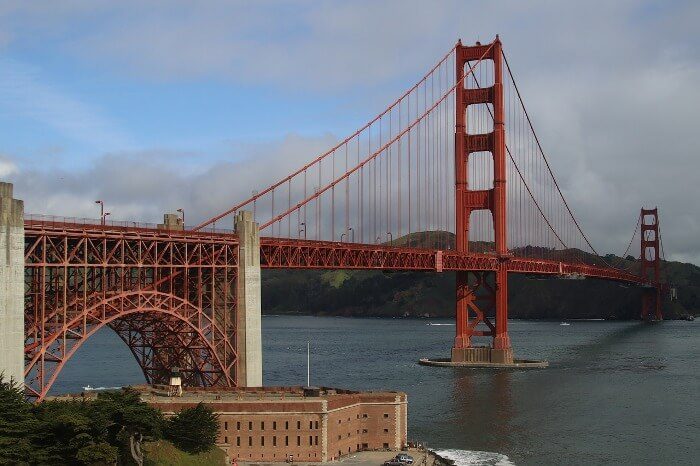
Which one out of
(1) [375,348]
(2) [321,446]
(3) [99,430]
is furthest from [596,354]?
(3) [99,430]

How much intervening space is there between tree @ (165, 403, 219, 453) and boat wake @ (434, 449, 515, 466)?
1679cm

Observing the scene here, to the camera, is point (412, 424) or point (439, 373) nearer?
point (412, 424)

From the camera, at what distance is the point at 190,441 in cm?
5594

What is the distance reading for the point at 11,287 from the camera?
55188 millimetres

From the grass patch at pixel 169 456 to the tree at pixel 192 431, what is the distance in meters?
0.50

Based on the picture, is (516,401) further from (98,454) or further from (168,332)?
(98,454)

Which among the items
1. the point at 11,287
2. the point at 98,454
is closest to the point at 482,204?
the point at 11,287

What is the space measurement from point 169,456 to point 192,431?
242 cm

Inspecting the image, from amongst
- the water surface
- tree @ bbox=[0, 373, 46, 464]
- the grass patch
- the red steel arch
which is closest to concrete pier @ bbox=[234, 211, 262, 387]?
the red steel arch

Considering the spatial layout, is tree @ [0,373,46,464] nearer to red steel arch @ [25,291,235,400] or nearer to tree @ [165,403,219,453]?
tree @ [165,403,219,453]

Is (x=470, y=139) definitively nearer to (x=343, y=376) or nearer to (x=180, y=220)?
(x=343, y=376)

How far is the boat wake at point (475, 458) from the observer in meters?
64.7

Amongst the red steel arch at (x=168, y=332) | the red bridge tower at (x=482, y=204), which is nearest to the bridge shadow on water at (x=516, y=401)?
the red bridge tower at (x=482, y=204)

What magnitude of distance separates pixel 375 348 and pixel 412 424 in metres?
85.2
